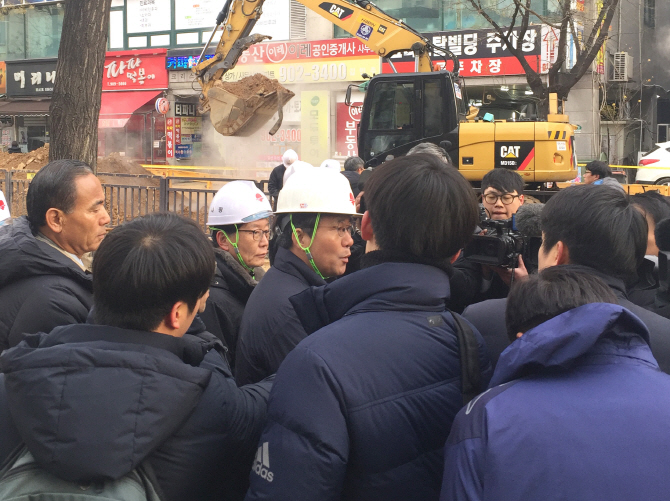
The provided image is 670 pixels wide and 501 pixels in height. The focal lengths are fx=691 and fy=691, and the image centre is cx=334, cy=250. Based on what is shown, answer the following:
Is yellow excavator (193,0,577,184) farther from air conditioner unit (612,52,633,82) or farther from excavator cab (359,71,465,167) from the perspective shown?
air conditioner unit (612,52,633,82)

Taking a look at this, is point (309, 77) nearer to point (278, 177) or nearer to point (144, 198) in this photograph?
point (144, 198)

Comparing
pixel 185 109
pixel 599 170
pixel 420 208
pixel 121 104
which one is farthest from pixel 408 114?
pixel 121 104

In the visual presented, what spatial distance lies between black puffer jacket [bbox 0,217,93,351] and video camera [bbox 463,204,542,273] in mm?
1614

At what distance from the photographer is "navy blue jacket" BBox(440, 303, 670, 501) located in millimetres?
1369

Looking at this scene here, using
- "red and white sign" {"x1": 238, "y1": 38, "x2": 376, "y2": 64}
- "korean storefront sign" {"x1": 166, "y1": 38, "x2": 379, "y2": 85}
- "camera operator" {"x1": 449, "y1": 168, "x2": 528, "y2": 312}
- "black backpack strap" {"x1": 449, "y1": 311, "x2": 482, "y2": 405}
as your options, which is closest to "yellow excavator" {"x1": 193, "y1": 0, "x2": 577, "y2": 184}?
"camera operator" {"x1": 449, "y1": 168, "x2": 528, "y2": 312}

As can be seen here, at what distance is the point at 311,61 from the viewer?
25.4 m

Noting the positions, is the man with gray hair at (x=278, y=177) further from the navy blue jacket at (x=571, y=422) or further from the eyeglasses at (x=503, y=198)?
the navy blue jacket at (x=571, y=422)

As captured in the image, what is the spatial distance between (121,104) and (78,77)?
79.3 feet

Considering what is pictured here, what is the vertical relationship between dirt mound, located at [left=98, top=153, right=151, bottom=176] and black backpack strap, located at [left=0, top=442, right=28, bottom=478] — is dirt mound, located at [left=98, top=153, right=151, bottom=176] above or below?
above

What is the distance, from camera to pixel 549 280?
1.77m

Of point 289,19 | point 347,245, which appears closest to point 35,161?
point 289,19

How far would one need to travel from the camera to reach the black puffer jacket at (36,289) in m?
2.59

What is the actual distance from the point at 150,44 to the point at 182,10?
2093 millimetres

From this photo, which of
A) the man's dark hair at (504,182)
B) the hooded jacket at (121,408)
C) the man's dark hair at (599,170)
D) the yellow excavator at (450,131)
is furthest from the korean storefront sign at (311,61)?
the hooded jacket at (121,408)
